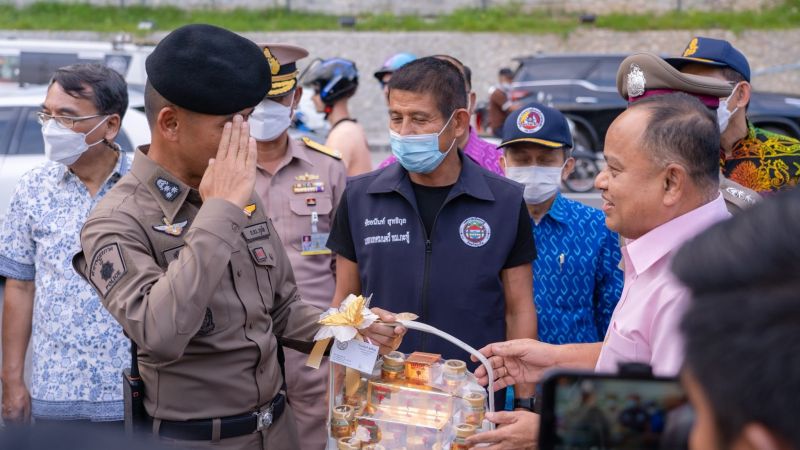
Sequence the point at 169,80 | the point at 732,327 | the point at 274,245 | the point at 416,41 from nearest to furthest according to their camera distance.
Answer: the point at 732,327, the point at 169,80, the point at 274,245, the point at 416,41

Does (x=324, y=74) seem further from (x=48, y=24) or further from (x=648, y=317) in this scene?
(x=48, y=24)

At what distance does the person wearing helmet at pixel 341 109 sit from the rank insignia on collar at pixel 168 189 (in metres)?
2.74

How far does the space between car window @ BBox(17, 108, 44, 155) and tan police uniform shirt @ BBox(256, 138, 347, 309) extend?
5115 mm

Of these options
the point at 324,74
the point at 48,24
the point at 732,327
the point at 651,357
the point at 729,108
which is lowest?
the point at 48,24

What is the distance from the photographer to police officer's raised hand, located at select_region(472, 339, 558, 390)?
2.59 m

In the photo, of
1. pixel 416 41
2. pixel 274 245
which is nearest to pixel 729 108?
pixel 274 245

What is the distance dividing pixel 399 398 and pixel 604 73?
14.6 m

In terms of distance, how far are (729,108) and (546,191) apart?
2.76 feet

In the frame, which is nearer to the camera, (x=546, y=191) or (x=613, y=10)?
(x=546, y=191)

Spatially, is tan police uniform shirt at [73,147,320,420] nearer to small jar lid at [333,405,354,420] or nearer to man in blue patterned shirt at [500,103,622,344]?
small jar lid at [333,405,354,420]

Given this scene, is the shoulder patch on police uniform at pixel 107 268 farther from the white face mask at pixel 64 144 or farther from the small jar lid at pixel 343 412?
the white face mask at pixel 64 144

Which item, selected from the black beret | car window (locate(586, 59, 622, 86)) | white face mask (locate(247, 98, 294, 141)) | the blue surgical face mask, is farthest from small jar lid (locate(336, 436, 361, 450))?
car window (locate(586, 59, 622, 86))

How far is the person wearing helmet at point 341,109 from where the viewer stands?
17.6 ft

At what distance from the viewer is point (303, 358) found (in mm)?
3783
